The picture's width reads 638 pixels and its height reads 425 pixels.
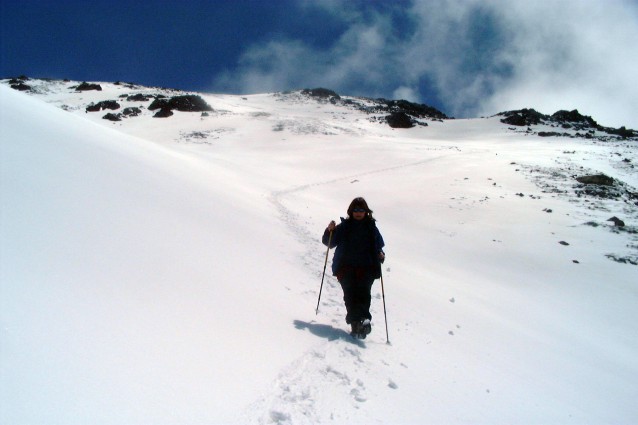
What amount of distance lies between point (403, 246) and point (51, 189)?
10.7 m

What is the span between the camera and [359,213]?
5.81 meters

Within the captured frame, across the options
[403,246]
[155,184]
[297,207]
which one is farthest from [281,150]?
[155,184]

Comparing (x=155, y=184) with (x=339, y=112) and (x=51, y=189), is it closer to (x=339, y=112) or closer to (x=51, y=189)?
(x=51, y=189)

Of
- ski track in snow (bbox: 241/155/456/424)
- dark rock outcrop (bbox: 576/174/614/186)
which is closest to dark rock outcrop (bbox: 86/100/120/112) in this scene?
dark rock outcrop (bbox: 576/174/614/186)

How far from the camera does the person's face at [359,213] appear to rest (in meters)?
5.81

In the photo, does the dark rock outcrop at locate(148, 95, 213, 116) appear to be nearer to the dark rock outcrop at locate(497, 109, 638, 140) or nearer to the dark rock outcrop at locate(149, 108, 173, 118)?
the dark rock outcrop at locate(149, 108, 173, 118)

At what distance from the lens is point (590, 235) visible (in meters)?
13.9

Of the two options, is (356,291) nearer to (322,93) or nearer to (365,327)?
(365,327)

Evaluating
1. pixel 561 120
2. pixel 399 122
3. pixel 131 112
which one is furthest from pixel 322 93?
pixel 561 120

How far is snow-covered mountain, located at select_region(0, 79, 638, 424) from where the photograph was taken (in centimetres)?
274

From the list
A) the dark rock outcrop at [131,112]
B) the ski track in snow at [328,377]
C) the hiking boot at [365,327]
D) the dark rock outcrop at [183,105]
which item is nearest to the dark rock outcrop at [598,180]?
the ski track in snow at [328,377]

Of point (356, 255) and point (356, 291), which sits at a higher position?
point (356, 255)

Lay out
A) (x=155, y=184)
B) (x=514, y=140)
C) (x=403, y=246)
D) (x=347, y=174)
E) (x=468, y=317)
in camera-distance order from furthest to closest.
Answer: (x=514, y=140) → (x=347, y=174) → (x=403, y=246) → (x=155, y=184) → (x=468, y=317)

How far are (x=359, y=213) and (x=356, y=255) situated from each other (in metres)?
0.67
